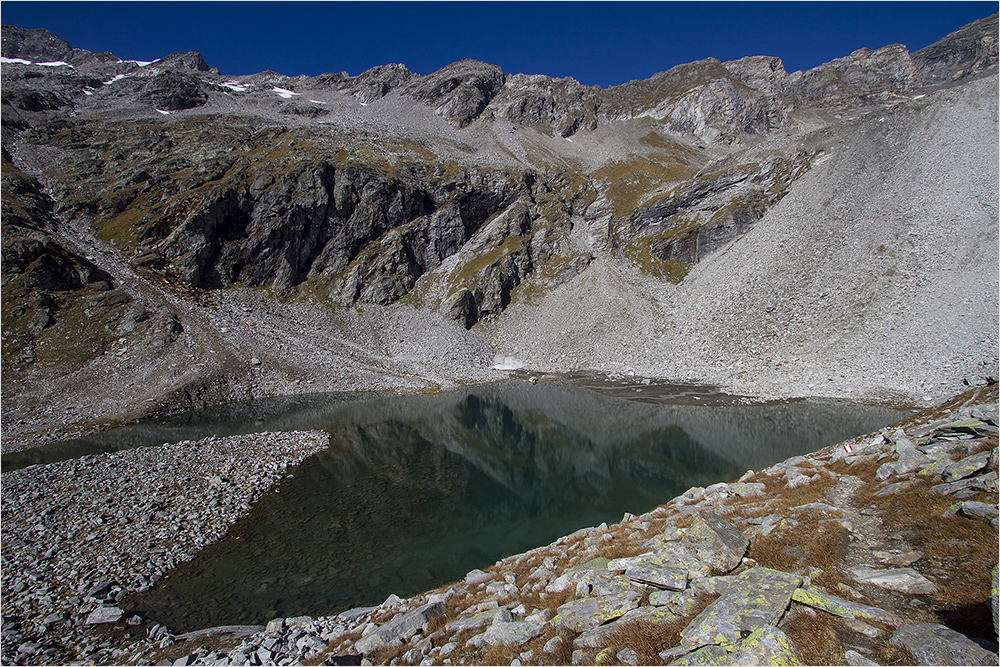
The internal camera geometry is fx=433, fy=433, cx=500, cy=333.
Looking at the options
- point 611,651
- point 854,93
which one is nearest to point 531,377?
point 611,651

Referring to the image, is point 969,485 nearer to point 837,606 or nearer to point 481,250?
point 837,606

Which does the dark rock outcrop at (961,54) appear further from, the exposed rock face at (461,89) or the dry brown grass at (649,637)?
the dry brown grass at (649,637)

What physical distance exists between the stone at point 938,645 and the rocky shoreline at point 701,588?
0.8 inches

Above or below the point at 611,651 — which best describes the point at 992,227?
above

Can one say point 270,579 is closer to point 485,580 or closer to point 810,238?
point 485,580

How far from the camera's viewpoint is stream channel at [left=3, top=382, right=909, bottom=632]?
16.8m

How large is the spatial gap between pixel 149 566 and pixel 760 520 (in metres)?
21.7

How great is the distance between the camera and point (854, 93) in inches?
6166

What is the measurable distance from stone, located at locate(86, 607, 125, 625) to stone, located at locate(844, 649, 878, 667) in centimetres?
1950

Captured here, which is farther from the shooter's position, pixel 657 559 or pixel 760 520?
pixel 760 520

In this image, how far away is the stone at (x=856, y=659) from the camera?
16.0 ft

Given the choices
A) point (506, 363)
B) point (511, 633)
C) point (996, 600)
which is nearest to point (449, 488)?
point (511, 633)

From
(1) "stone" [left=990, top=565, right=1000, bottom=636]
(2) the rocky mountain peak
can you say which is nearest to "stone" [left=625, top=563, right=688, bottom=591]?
(1) "stone" [left=990, top=565, right=1000, bottom=636]

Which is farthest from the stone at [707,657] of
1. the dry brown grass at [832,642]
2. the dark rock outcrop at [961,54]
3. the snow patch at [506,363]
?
the dark rock outcrop at [961,54]
